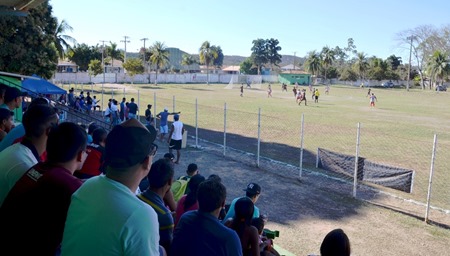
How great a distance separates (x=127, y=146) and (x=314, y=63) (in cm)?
11423

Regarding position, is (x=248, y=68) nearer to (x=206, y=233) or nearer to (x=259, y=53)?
(x=259, y=53)

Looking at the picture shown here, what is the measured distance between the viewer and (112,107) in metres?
21.7

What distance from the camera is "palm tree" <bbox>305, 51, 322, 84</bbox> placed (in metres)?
112

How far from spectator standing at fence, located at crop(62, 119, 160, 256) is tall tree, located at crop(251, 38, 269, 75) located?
456ft

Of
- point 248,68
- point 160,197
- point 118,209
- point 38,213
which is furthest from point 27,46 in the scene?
point 248,68

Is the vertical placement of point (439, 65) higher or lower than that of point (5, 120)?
higher

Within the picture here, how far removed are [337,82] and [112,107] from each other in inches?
3731

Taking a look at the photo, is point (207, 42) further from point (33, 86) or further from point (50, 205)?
point (50, 205)

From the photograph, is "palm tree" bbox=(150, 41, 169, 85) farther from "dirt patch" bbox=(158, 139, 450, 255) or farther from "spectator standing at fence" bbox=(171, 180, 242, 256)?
"spectator standing at fence" bbox=(171, 180, 242, 256)

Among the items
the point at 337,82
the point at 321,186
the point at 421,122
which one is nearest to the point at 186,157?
the point at 321,186

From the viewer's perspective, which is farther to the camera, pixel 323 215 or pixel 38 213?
pixel 323 215

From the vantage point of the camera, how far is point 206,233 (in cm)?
320

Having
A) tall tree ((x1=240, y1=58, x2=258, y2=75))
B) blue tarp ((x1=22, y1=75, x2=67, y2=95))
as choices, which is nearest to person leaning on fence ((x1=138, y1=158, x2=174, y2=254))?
blue tarp ((x1=22, y1=75, x2=67, y2=95))

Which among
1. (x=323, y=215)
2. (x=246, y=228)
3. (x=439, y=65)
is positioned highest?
(x=439, y=65)
